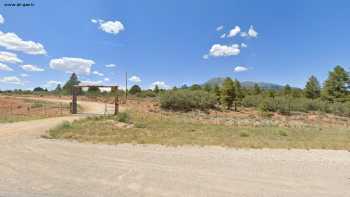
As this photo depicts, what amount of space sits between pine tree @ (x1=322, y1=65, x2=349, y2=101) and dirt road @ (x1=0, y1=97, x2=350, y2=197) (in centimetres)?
4187

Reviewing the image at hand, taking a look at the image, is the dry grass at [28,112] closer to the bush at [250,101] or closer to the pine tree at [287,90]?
the bush at [250,101]

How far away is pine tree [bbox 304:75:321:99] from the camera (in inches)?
1880

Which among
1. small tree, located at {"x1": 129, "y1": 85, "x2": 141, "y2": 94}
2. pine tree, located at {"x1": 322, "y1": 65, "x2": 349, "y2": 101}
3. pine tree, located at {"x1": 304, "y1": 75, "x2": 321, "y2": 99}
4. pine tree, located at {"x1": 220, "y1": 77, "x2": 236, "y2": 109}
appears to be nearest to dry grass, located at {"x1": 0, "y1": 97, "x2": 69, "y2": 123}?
pine tree, located at {"x1": 220, "y1": 77, "x2": 236, "y2": 109}

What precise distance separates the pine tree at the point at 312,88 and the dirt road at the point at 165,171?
47.1m

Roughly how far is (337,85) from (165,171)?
48004 millimetres

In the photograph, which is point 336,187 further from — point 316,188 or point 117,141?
point 117,141

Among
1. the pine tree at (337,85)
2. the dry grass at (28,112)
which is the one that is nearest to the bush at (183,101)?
the dry grass at (28,112)

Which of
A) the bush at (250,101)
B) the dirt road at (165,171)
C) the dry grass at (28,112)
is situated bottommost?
the dirt road at (165,171)

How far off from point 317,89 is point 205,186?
53343 mm

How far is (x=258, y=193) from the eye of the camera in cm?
402

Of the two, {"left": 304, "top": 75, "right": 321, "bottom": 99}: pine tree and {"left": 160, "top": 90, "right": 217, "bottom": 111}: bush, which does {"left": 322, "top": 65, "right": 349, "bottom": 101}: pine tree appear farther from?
{"left": 160, "top": 90, "right": 217, "bottom": 111}: bush

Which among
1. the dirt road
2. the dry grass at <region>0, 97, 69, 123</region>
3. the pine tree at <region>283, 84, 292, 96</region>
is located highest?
the pine tree at <region>283, 84, 292, 96</region>

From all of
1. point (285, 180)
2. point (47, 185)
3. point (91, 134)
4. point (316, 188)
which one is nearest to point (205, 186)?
point (285, 180)

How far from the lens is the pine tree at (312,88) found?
47750 millimetres
